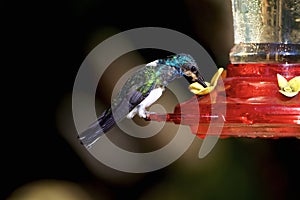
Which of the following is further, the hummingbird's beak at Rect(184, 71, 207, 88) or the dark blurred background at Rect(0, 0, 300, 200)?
the dark blurred background at Rect(0, 0, 300, 200)

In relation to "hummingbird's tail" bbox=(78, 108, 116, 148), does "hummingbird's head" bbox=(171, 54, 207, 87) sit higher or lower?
higher

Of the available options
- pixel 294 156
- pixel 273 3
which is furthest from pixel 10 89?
pixel 273 3

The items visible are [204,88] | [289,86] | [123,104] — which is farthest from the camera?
[123,104]

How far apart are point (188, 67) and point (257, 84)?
667 mm

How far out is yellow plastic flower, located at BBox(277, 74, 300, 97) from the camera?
8.80ft

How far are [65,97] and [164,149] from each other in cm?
91

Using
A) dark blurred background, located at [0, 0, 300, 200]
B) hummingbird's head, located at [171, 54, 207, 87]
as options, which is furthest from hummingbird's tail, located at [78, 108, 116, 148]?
dark blurred background, located at [0, 0, 300, 200]

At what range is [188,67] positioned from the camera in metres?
3.41

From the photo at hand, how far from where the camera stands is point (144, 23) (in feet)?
20.9

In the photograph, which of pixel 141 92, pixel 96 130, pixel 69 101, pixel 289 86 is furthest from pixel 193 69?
pixel 69 101

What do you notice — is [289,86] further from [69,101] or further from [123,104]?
[69,101]

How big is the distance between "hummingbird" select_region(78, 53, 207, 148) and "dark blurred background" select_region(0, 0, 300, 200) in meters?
2.21

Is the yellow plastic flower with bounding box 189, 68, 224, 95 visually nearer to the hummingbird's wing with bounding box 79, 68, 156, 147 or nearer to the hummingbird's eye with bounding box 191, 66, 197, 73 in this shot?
the hummingbird's eye with bounding box 191, 66, 197, 73

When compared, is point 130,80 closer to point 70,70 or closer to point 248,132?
point 248,132
